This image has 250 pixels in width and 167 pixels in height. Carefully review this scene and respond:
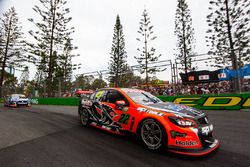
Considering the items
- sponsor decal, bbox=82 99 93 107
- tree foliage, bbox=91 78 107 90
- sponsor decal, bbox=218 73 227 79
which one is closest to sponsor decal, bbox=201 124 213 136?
sponsor decal, bbox=82 99 93 107

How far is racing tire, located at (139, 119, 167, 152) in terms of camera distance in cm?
308

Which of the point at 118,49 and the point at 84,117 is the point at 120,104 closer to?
the point at 84,117

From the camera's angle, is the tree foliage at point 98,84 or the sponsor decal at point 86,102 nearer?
the sponsor decal at point 86,102

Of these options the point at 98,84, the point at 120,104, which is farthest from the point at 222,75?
the point at 98,84

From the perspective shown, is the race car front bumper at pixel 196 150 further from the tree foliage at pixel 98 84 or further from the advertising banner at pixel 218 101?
the tree foliage at pixel 98 84

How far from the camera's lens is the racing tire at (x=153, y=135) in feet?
10.1

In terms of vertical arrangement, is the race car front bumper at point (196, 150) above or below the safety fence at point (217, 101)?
below

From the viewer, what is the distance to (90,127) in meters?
5.46

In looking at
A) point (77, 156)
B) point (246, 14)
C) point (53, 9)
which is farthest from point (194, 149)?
point (53, 9)

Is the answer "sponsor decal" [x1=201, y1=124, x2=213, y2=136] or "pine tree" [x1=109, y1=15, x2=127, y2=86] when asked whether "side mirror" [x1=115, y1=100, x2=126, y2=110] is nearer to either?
"sponsor decal" [x1=201, y1=124, x2=213, y2=136]

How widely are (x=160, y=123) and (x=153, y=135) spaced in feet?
1.16

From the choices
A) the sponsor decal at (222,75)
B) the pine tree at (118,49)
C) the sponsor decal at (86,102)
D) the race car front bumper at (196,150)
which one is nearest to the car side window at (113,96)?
the sponsor decal at (86,102)

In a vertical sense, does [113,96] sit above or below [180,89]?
below

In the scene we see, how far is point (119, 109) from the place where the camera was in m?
4.09
